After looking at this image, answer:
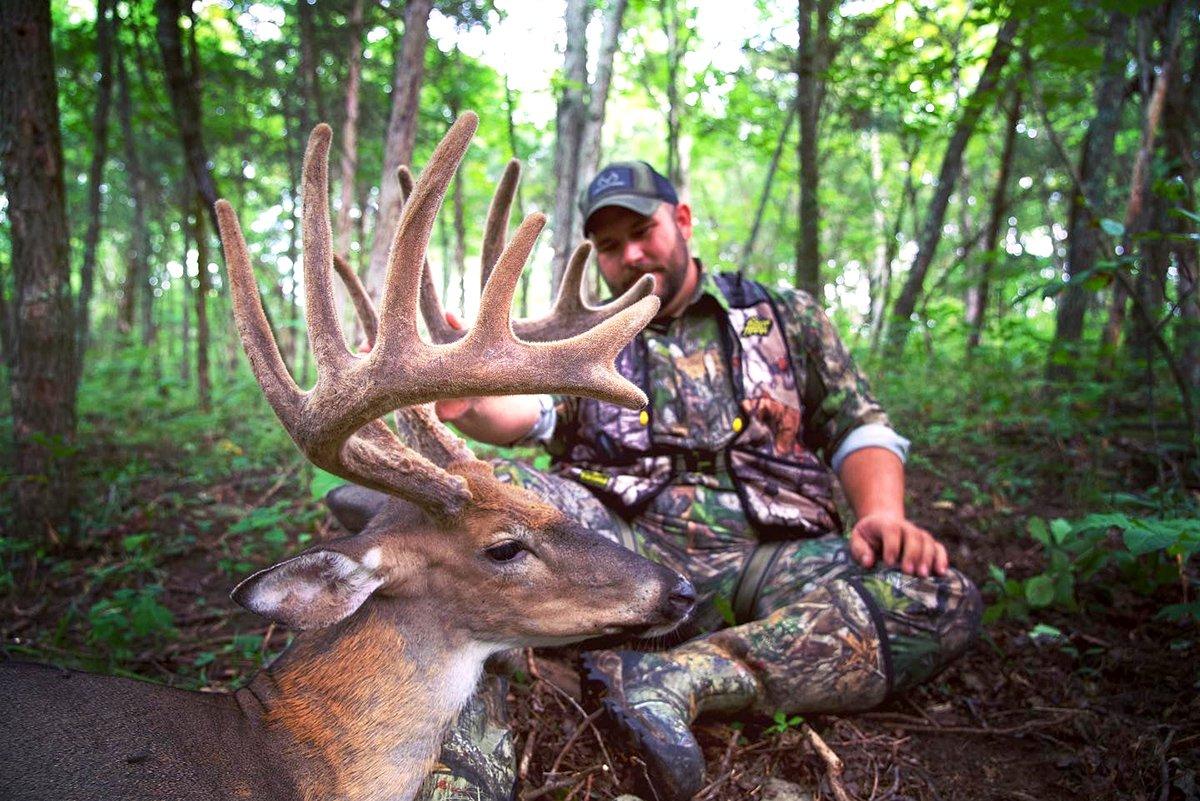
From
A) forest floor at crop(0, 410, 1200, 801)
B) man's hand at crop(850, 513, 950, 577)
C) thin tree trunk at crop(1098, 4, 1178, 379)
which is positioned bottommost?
forest floor at crop(0, 410, 1200, 801)

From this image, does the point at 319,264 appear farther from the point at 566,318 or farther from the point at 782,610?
the point at 782,610

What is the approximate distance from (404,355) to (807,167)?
7624 millimetres

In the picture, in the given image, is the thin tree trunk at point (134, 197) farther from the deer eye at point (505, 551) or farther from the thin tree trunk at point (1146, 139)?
the thin tree trunk at point (1146, 139)

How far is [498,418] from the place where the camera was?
10.7ft

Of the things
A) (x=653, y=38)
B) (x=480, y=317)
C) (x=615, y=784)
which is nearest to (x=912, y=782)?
(x=615, y=784)

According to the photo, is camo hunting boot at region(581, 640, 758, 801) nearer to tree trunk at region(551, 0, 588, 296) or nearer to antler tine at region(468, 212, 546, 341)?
antler tine at region(468, 212, 546, 341)

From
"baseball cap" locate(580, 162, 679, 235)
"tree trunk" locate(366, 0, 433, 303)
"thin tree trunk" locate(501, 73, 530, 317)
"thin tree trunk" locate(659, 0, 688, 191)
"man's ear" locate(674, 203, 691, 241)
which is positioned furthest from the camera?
"thin tree trunk" locate(659, 0, 688, 191)

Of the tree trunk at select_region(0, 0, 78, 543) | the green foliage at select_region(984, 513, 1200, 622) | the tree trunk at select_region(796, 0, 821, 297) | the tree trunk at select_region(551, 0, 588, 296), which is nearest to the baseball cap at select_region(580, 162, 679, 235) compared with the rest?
the green foliage at select_region(984, 513, 1200, 622)

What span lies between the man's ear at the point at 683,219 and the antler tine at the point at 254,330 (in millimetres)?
2354

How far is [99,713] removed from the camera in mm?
1887

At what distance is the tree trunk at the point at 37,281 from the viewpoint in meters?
4.02

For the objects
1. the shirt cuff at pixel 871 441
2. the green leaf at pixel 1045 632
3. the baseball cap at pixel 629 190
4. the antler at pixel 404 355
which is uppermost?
the baseball cap at pixel 629 190

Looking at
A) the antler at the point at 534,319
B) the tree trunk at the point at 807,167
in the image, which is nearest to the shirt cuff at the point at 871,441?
the antler at the point at 534,319

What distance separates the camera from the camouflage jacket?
3.53 meters
